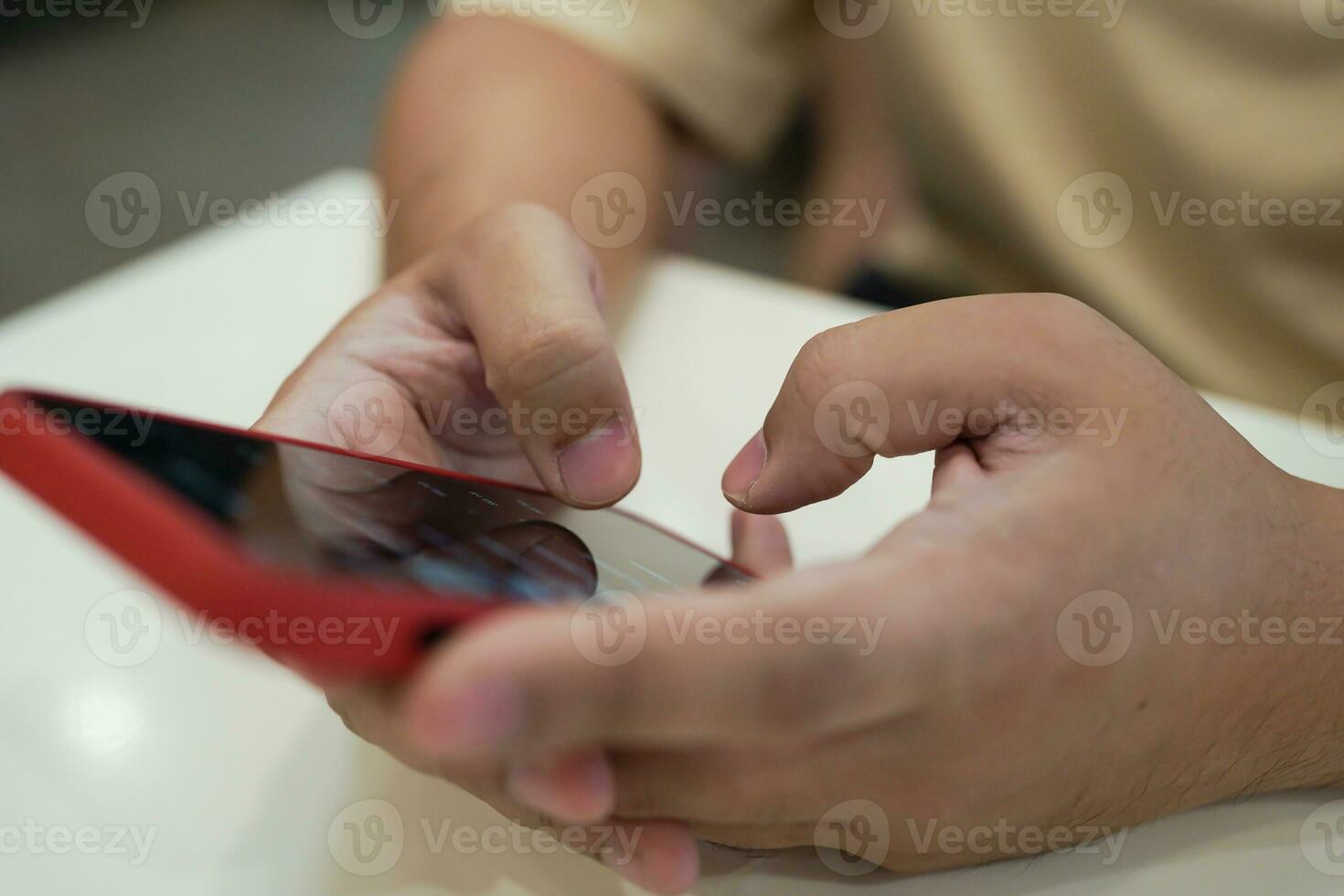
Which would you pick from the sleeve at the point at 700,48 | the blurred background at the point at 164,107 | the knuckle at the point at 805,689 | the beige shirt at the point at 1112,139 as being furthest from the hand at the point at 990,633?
the blurred background at the point at 164,107

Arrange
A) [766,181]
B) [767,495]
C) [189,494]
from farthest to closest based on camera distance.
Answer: [766,181], [767,495], [189,494]

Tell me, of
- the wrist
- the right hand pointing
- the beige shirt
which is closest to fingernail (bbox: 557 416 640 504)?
the right hand pointing

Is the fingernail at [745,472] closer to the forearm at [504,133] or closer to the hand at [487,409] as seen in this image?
the hand at [487,409]

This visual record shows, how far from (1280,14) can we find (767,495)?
0.46 m

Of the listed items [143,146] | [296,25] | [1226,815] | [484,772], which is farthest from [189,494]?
Answer: [296,25]

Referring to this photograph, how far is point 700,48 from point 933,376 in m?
0.51

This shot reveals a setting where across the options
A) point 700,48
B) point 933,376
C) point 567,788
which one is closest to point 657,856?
point 567,788

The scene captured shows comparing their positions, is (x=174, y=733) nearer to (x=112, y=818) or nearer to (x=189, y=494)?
(x=112, y=818)

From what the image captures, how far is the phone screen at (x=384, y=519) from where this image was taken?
235 mm

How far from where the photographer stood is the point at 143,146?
1.83 m

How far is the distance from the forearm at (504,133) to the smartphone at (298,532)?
298mm

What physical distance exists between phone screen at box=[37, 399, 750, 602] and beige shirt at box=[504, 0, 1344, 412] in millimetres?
424

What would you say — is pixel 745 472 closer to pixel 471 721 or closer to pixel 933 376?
pixel 933 376

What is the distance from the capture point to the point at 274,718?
407 millimetres
